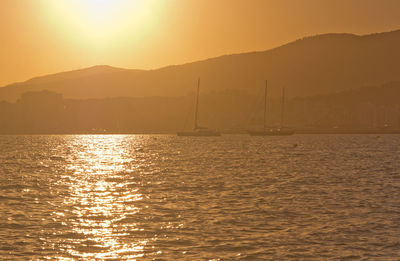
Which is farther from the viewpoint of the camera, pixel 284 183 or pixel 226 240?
pixel 284 183

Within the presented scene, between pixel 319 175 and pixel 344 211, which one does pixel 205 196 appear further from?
pixel 319 175

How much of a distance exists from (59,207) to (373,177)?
31792 mm

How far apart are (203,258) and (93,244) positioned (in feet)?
16.1

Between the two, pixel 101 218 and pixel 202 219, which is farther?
pixel 101 218

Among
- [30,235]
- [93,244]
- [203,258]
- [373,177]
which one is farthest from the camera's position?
[373,177]

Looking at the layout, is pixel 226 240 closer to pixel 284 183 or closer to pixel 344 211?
pixel 344 211

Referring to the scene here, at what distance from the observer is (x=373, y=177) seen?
5747 cm

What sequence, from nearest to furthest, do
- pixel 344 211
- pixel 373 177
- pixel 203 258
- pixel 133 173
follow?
1. pixel 203 258
2. pixel 344 211
3. pixel 373 177
4. pixel 133 173

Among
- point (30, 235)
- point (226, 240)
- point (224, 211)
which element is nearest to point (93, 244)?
point (30, 235)

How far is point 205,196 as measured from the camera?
137ft

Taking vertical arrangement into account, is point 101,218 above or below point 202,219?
below

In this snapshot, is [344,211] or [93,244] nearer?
[93,244]

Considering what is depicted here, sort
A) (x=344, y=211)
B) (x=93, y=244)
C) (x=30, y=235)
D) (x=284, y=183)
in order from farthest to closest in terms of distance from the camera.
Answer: (x=284, y=183) → (x=344, y=211) → (x=30, y=235) → (x=93, y=244)

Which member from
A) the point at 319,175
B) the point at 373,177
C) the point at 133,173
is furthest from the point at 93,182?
the point at 373,177
